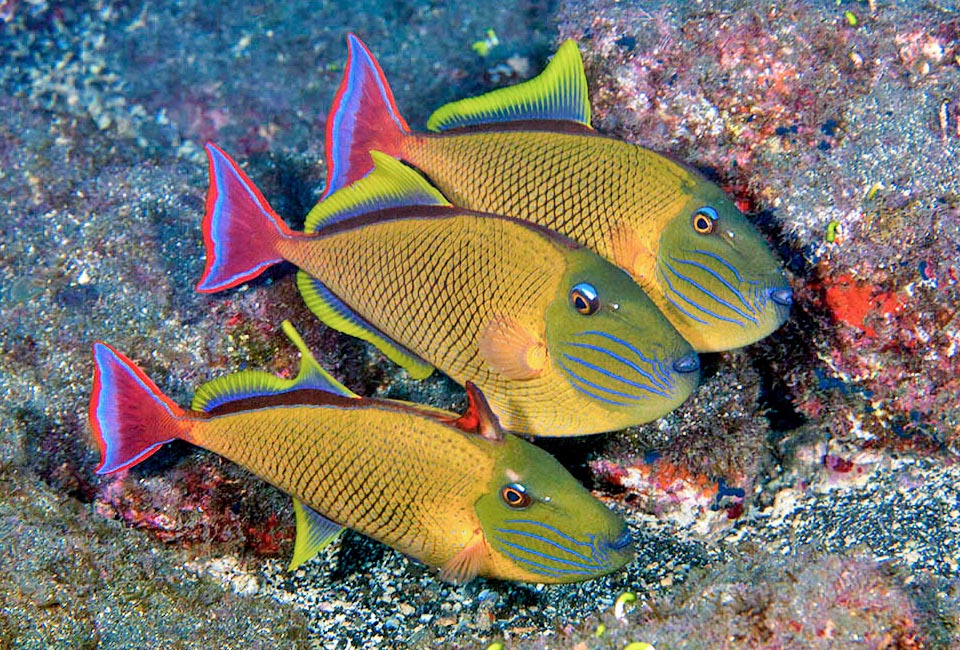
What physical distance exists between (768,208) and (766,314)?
1.17 meters

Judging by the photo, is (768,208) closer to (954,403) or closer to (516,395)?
(954,403)

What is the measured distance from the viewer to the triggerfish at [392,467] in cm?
233

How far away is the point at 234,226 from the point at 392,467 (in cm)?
147

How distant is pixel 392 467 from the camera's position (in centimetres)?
244

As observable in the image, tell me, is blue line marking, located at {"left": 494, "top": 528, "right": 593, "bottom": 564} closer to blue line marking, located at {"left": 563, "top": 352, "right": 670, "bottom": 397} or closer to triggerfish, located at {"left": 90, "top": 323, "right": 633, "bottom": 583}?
triggerfish, located at {"left": 90, "top": 323, "right": 633, "bottom": 583}

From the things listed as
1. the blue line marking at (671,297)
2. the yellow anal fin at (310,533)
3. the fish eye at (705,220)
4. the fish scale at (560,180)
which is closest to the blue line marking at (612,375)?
the blue line marking at (671,297)

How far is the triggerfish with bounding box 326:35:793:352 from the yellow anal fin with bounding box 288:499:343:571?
5.24ft

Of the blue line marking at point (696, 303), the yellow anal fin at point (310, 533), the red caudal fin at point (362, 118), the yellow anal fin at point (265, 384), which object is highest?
the red caudal fin at point (362, 118)

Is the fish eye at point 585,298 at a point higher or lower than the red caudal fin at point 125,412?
higher

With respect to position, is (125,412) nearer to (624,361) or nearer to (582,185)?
(624,361)

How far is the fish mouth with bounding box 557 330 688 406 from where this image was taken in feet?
8.18

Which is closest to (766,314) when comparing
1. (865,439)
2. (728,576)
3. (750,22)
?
(728,576)

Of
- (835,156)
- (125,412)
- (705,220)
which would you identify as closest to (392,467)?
(125,412)

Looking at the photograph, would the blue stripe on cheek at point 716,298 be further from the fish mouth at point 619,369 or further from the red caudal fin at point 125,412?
the red caudal fin at point 125,412
